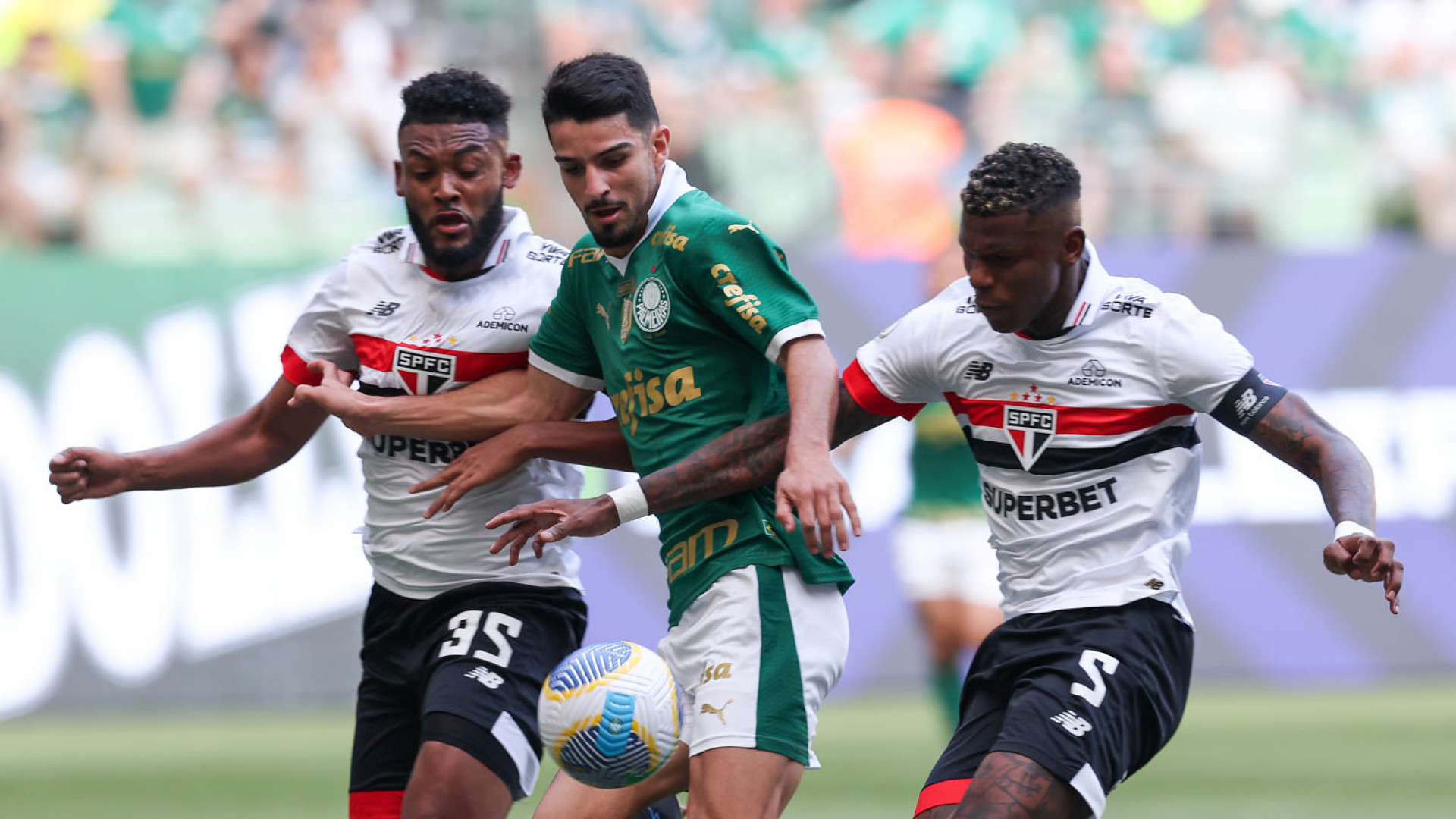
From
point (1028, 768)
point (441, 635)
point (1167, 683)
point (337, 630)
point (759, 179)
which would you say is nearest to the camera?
point (1028, 768)

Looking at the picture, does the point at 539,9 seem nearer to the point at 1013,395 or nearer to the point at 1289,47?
the point at 1289,47

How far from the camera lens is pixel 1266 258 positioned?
41.1 feet

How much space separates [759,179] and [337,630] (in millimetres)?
4873

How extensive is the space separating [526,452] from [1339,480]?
7.22 ft

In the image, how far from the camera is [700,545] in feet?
15.9

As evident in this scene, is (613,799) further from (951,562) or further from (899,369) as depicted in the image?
(951,562)

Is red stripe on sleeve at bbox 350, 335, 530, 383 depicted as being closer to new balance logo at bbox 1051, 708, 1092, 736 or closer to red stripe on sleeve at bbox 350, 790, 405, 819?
red stripe on sleeve at bbox 350, 790, 405, 819

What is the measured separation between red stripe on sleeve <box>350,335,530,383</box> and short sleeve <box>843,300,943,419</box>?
111cm

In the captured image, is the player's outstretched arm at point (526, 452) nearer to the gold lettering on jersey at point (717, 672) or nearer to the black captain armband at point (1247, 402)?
the gold lettering on jersey at point (717, 672)

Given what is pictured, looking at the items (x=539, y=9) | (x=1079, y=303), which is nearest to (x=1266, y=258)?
(x=539, y=9)

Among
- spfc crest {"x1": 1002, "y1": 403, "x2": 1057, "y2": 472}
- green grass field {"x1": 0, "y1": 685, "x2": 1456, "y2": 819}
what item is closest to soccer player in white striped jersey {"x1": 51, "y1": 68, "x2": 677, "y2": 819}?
spfc crest {"x1": 1002, "y1": 403, "x2": 1057, "y2": 472}

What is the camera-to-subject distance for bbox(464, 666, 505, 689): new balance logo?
5.05 metres

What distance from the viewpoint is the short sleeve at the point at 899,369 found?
4.86 metres

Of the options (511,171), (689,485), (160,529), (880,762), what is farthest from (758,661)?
(160,529)
